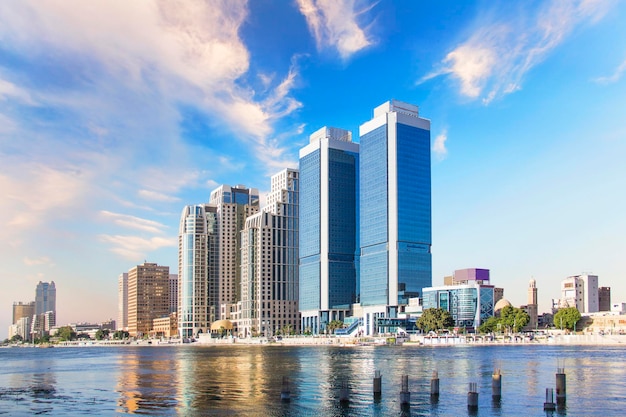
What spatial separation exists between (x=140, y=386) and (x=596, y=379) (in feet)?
230

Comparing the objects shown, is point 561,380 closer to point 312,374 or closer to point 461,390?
point 461,390

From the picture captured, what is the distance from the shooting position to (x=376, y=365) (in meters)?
143

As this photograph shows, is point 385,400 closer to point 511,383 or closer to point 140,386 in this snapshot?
point 511,383

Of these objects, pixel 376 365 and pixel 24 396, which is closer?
pixel 24 396

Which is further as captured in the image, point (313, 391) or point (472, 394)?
point (313, 391)

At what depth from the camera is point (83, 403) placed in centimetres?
8869

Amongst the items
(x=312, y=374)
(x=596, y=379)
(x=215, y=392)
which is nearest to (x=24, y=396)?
(x=215, y=392)

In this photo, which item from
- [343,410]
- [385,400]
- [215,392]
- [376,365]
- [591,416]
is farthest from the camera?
[376,365]

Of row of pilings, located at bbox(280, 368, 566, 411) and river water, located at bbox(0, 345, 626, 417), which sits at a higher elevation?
row of pilings, located at bbox(280, 368, 566, 411)

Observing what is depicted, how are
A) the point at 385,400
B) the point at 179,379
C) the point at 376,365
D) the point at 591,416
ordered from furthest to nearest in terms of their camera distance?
the point at 376,365 → the point at 179,379 → the point at 385,400 → the point at 591,416

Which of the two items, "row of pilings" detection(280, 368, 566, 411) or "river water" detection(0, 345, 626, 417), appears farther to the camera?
"river water" detection(0, 345, 626, 417)

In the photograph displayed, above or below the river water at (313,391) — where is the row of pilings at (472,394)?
above

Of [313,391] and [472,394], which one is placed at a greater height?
[472,394]

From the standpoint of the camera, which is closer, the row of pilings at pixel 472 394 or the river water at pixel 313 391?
the row of pilings at pixel 472 394
